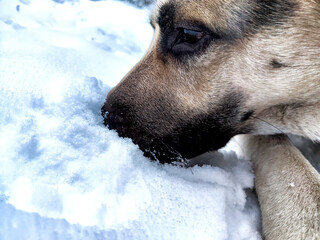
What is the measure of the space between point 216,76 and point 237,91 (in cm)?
12

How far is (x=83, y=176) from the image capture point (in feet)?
5.09

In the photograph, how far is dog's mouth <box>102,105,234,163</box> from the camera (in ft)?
6.38

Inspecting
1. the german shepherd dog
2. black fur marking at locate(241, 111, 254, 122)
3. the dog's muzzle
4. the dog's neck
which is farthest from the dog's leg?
the dog's muzzle

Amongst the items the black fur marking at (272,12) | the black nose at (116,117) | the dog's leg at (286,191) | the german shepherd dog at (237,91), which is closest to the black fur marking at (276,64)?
the german shepherd dog at (237,91)

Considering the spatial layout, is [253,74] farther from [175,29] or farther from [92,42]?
[92,42]

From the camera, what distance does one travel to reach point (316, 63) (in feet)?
6.03

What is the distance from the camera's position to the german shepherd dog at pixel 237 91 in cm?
180

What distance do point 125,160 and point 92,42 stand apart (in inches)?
60.4

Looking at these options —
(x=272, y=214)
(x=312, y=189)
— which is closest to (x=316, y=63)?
(x=312, y=189)

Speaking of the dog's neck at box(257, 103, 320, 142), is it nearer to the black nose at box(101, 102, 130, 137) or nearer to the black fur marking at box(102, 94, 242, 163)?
the black fur marking at box(102, 94, 242, 163)

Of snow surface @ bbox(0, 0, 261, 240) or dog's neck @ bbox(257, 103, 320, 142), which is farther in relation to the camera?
dog's neck @ bbox(257, 103, 320, 142)

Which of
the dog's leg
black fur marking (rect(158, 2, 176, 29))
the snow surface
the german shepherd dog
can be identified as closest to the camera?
the snow surface

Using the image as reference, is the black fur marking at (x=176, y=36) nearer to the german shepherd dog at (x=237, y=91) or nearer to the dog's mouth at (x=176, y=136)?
the german shepherd dog at (x=237, y=91)

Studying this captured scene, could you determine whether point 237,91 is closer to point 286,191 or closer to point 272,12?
point 272,12
